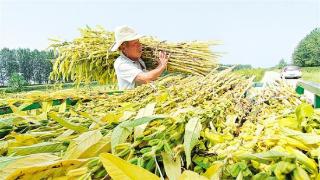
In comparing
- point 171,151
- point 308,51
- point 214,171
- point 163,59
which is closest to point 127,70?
point 163,59

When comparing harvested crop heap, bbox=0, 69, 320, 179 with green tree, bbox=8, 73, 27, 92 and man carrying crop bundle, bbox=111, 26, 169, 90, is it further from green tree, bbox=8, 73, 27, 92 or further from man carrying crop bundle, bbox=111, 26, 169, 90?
green tree, bbox=8, 73, 27, 92

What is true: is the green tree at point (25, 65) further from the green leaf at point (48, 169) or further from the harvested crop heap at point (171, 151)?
the green leaf at point (48, 169)

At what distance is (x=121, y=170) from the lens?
54 cm

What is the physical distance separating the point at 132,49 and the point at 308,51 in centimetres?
7281

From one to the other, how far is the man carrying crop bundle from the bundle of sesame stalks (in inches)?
6.8

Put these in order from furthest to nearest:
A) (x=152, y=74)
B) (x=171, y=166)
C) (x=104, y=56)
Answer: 1. (x=104, y=56)
2. (x=152, y=74)
3. (x=171, y=166)

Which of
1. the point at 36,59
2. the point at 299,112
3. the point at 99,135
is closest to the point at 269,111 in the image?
the point at 299,112

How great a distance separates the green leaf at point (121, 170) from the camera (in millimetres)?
535

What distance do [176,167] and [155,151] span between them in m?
0.05

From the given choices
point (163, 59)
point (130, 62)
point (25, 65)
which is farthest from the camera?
point (25, 65)

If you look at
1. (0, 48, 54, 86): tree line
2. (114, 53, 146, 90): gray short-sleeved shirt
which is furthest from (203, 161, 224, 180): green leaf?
(0, 48, 54, 86): tree line

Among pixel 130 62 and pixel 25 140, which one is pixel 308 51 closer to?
pixel 130 62

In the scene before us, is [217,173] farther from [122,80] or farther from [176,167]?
[122,80]

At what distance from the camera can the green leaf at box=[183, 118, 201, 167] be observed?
670 mm
